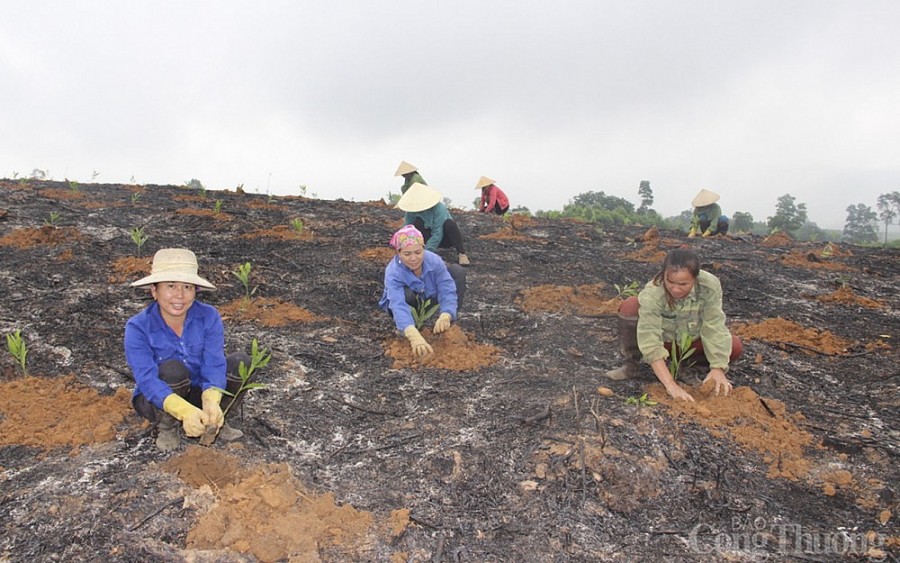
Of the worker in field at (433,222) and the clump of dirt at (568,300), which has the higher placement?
the worker in field at (433,222)

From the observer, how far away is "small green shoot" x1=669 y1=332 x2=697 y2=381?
3.08 metres

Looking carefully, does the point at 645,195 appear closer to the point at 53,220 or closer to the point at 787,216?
the point at 787,216

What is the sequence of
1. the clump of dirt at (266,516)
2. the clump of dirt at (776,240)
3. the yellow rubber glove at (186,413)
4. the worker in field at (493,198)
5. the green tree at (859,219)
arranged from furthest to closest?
the green tree at (859,219) < the worker in field at (493,198) < the clump of dirt at (776,240) < the yellow rubber glove at (186,413) < the clump of dirt at (266,516)

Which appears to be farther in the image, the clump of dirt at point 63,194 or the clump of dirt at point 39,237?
the clump of dirt at point 63,194

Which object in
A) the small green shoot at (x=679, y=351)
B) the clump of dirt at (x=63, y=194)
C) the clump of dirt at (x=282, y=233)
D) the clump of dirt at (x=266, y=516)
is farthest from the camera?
the clump of dirt at (x=63, y=194)

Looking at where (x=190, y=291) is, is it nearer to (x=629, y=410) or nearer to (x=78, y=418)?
(x=78, y=418)

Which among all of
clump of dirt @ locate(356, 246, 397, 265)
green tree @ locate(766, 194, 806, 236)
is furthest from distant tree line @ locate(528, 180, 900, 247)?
clump of dirt @ locate(356, 246, 397, 265)

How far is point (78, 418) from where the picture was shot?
8.91 ft

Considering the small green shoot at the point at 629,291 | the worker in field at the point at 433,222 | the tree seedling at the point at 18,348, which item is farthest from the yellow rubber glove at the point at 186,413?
the small green shoot at the point at 629,291

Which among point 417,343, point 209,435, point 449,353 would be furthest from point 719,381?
point 209,435

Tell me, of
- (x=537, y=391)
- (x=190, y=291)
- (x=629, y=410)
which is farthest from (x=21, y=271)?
(x=629, y=410)

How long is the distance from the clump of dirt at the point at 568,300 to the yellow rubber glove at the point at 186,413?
3139 millimetres

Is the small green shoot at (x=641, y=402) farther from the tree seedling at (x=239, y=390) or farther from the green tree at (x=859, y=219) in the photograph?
the green tree at (x=859, y=219)

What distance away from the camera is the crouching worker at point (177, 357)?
8.00 ft
